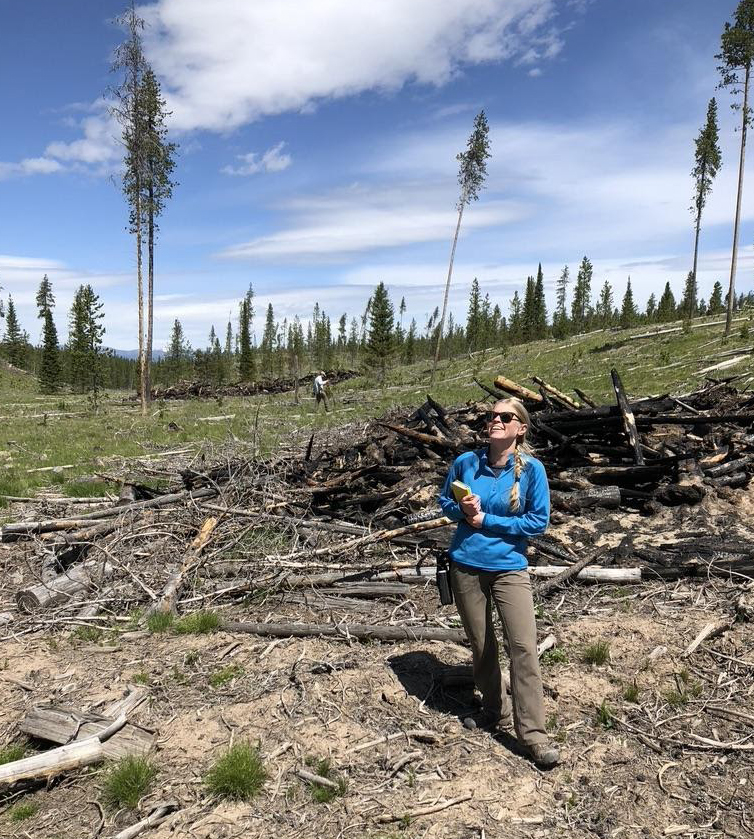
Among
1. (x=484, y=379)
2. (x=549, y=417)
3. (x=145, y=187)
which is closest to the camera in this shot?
(x=549, y=417)

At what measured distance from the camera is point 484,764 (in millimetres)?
3969

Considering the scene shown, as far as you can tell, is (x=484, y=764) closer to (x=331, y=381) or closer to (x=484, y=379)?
(x=484, y=379)

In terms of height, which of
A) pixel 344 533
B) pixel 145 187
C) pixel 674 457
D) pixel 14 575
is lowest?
pixel 14 575

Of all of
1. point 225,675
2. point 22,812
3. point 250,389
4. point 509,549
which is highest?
point 509,549

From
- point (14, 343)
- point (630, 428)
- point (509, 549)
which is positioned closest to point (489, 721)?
point (509, 549)

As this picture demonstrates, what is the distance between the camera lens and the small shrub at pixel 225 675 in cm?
496

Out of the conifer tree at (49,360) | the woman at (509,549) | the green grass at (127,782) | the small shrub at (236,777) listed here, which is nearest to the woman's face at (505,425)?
the woman at (509,549)

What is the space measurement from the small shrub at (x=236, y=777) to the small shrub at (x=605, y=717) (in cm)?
255

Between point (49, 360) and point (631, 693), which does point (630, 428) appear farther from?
point (49, 360)

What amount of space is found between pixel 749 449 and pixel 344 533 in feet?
22.4

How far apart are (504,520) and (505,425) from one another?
67cm

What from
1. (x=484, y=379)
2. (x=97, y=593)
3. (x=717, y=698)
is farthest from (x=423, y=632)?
(x=484, y=379)

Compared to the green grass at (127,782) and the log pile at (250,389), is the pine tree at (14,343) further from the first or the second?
the green grass at (127,782)

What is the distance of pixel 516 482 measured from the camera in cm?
397
